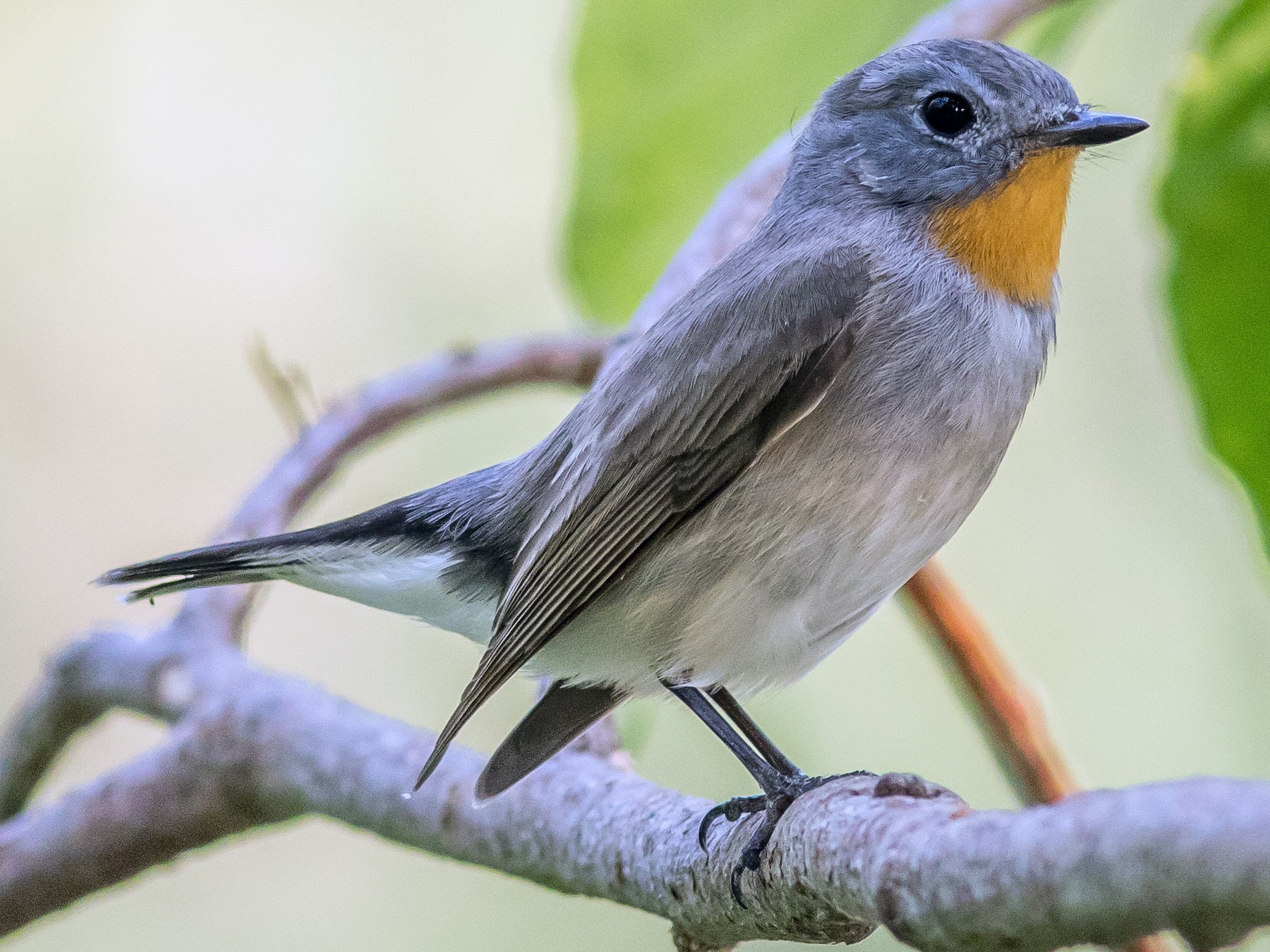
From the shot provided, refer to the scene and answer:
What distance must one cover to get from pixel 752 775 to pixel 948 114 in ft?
4.27

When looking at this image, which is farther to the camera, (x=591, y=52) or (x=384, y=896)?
(x=384, y=896)

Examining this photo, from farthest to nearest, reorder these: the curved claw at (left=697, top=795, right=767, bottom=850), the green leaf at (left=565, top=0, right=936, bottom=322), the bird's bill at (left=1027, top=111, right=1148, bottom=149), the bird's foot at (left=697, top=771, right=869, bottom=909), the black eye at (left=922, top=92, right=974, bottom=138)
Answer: the green leaf at (left=565, top=0, right=936, bottom=322), the black eye at (left=922, top=92, right=974, bottom=138), the bird's bill at (left=1027, top=111, right=1148, bottom=149), the curved claw at (left=697, top=795, right=767, bottom=850), the bird's foot at (left=697, top=771, right=869, bottom=909)

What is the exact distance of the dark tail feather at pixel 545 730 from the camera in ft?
7.52

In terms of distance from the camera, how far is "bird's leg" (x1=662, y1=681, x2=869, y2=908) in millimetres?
1821

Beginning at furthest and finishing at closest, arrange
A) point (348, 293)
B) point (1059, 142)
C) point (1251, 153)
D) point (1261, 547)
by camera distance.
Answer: point (348, 293)
point (1059, 142)
point (1251, 153)
point (1261, 547)

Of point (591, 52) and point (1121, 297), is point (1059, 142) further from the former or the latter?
point (1121, 297)

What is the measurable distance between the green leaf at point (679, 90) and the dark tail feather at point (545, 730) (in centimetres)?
101

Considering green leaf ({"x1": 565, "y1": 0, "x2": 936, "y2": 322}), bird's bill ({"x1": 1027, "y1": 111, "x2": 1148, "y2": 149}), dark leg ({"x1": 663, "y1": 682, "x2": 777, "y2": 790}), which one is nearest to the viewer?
dark leg ({"x1": 663, "y1": 682, "x2": 777, "y2": 790})

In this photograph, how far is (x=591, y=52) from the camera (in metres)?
2.80

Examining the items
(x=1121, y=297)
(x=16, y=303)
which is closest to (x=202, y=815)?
(x=1121, y=297)

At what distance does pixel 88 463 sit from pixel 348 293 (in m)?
1.46

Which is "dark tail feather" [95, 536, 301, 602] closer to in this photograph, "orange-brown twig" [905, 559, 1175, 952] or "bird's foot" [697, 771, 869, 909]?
"bird's foot" [697, 771, 869, 909]

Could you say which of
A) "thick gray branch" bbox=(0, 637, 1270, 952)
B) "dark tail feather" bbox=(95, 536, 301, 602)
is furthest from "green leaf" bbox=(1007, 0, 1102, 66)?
"dark tail feather" bbox=(95, 536, 301, 602)

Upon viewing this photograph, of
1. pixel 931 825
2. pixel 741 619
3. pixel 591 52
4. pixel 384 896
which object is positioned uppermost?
pixel 591 52
